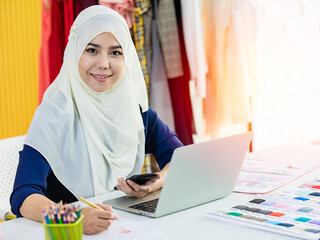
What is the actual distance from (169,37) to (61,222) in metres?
2.16

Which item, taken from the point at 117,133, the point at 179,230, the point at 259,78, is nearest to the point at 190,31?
the point at 259,78

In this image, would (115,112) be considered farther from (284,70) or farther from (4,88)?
(284,70)

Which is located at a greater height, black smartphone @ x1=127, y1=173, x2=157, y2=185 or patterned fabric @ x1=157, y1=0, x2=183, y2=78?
patterned fabric @ x1=157, y1=0, x2=183, y2=78

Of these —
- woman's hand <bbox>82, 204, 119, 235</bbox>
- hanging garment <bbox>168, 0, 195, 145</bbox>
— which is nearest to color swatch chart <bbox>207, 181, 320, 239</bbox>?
woman's hand <bbox>82, 204, 119, 235</bbox>

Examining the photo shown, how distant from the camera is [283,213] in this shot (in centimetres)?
120

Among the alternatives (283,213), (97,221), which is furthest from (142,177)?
(283,213)

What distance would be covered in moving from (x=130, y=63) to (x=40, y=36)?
4.48 ft

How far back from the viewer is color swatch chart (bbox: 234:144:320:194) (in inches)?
59.4

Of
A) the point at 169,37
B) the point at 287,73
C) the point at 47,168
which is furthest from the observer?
the point at 287,73

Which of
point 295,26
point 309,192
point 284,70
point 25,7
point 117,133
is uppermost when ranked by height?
point 25,7

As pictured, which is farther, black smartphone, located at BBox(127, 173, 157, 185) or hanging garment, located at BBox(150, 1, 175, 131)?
hanging garment, located at BBox(150, 1, 175, 131)

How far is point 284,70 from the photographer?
324 centimetres

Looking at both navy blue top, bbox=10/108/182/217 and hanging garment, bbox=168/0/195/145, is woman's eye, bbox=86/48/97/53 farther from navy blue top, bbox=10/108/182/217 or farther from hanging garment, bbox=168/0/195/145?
hanging garment, bbox=168/0/195/145

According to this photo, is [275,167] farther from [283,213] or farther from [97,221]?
[97,221]
